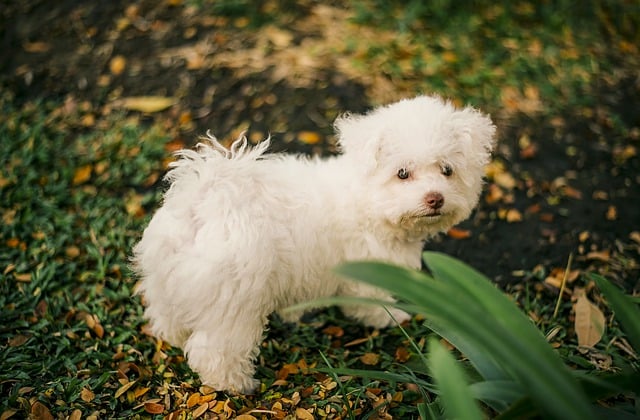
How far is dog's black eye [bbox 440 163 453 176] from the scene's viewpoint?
2475 mm

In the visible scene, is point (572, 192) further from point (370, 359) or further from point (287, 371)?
point (287, 371)

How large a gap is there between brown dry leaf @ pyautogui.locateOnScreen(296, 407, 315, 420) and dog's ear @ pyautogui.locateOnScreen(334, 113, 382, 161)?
117cm

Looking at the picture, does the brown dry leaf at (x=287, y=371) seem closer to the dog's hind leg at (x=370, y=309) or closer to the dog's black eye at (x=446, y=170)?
the dog's hind leg at (x=370, y=309)

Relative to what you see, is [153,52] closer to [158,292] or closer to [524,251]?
[158,292]

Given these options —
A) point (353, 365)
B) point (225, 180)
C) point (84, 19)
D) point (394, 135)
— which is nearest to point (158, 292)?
point (225, 180)

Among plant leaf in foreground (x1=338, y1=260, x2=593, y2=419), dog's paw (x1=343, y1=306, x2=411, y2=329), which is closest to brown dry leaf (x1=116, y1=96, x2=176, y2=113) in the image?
dog's paw (x1=343, y1=306, x2=411, y2=329)

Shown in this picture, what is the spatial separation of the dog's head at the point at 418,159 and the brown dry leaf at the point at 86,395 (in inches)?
60.0

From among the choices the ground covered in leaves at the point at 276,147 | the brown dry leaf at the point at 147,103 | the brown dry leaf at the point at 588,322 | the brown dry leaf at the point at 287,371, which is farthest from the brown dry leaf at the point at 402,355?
the brown dry leaf at the point at 147,103

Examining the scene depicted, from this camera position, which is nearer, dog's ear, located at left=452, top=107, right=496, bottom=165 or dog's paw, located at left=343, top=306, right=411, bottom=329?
dog's ear, located at left=452, top=107, right=496, bottom=165

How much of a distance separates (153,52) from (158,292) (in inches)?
113

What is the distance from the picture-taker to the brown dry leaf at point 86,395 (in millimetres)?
2453

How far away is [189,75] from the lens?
14.6 ft

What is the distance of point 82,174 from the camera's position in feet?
12.2

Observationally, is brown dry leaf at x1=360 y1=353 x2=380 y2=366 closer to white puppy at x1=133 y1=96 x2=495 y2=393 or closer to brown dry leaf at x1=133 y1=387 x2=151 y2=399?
white puppy at x1=133 y1=96 x2=495 y2=393
